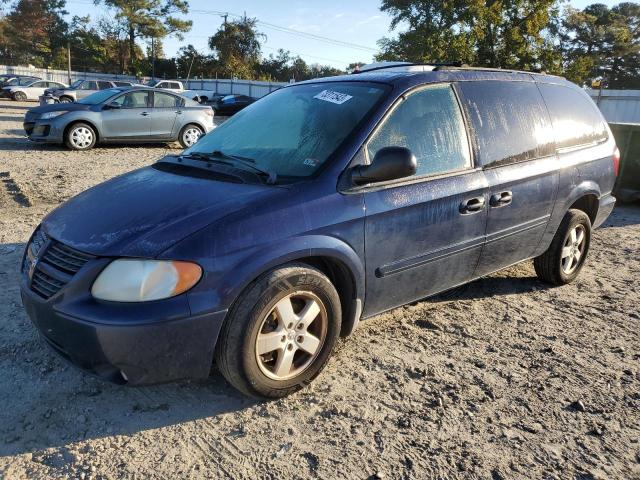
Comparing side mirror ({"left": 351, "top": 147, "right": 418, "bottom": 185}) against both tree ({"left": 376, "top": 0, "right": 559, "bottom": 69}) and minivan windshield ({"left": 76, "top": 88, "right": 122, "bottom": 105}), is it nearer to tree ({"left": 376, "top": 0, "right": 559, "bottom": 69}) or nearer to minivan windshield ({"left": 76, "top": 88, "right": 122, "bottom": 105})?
minivan windshield ({"left": 76, "top": 88, "right": 122, "bottom": 105})

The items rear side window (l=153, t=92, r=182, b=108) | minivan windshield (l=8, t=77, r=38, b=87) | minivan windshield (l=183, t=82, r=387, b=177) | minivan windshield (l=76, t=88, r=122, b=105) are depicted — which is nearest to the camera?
minivan windshield (l=183, t=82, r=387, b=177)

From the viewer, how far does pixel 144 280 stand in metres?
2.41

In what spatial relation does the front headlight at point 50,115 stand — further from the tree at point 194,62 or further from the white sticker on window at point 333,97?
the tree at point 194,62

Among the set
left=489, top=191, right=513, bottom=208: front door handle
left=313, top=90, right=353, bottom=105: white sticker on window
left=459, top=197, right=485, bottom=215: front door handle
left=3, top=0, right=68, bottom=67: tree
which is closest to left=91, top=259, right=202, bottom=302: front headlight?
left=313, top=90, right=353, bottom=105: white sticker on window

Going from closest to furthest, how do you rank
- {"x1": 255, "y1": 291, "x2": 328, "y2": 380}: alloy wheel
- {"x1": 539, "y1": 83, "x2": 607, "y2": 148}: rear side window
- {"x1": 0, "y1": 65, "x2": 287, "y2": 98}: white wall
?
{"x1": 255, "y1": 291, "x2": 328, "y2": 380}: alloy wheel → {"x1": 539, "y1": 83, "x2": 607, "y2": 148}: rear side window → {"x1": 0, "y1": 65, "x2": 287, "y2": 98}: white wall

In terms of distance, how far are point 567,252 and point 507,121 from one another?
1.47 metres

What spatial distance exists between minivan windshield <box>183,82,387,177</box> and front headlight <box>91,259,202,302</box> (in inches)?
34.3

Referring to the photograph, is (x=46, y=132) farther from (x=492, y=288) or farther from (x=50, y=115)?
(x=492, y=288)

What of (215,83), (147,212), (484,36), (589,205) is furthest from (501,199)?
(215,83)

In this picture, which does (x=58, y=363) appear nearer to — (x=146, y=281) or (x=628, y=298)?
(x=146, y=281)

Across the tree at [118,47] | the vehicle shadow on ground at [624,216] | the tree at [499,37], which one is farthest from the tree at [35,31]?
the vehicle shadow on ground at [624,216]

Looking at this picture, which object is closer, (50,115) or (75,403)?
(75,403)

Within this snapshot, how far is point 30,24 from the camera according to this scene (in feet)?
206

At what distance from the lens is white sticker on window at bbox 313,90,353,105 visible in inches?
133
